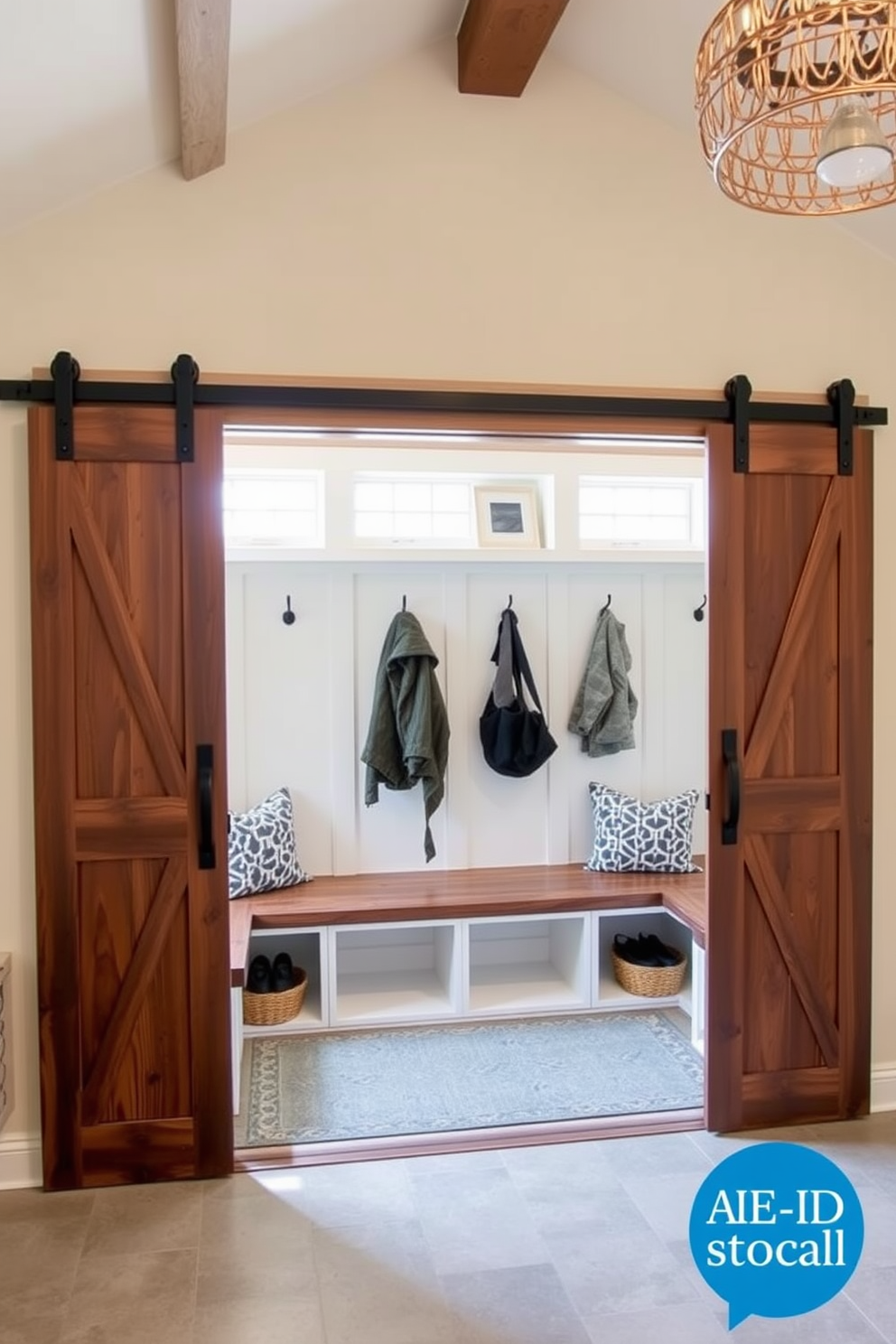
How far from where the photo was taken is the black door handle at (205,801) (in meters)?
2.51

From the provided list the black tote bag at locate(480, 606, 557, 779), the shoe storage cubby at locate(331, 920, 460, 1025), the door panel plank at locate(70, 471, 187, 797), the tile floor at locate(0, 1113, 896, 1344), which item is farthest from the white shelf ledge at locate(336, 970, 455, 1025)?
the door panel plank at locate(70, 471, 187, 797)

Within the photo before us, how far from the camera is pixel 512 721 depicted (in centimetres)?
404

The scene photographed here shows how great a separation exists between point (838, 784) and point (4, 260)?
9.09 ft

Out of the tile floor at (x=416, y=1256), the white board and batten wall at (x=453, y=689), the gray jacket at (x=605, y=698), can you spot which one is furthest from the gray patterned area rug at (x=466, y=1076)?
the gray jacket at (x=605, y=698)

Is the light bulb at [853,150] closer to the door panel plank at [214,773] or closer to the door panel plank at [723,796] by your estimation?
the door panel plank at [723,796]

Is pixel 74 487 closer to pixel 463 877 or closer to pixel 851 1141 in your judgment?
pixel 463 877

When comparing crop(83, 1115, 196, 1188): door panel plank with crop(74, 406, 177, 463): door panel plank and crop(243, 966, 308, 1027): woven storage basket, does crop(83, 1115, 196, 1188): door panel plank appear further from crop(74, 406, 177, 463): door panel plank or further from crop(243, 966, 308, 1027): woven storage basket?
crop(74, 406, 177, 463): door panel plank

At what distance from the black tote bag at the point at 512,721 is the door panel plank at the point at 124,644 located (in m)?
1.80

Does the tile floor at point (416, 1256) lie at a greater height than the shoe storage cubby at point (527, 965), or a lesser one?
lesser

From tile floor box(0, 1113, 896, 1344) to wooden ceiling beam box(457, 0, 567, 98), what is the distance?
118 inches

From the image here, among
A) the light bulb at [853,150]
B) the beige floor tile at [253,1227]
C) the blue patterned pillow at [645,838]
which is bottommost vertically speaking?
the beige floor tile at [253,1227]

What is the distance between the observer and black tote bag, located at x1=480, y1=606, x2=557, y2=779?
159 inches

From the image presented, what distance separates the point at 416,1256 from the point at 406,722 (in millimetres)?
2087

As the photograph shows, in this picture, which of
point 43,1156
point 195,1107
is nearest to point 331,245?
point 195,1107
